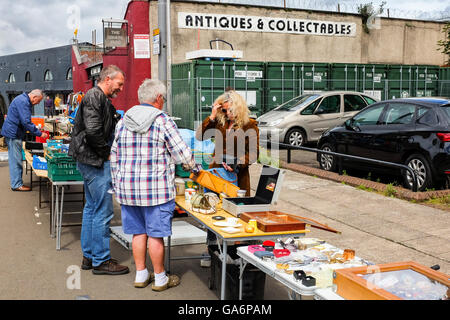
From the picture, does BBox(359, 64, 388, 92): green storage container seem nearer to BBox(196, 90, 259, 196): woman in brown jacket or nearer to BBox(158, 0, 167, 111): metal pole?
BBox(158, 0, 167, 111): metal pole

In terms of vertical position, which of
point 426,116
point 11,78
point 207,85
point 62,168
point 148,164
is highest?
point 11,78

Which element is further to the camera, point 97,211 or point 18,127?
point 18,127

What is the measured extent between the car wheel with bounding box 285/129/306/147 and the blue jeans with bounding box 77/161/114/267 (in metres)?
9.52

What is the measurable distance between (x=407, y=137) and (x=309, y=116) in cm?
578

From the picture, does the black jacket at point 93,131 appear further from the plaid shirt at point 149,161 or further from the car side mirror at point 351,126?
the car side mirror at point 351,126

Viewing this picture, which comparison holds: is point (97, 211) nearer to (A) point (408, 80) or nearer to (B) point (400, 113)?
(B) point (400, 113)

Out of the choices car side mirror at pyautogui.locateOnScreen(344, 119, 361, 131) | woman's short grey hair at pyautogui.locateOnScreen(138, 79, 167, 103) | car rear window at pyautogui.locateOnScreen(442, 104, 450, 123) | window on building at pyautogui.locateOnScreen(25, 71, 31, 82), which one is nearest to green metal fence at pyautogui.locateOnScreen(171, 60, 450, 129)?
car side mirror at pyautogui.locateOnScreen(344, 119, 361, 131)

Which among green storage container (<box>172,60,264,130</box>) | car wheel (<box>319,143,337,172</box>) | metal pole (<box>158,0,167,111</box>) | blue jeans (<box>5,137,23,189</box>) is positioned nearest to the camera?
metal pole (<box>158,0,167,111</box>)

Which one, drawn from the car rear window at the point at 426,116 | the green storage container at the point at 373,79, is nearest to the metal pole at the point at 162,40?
the car rear window at the point at 426,116

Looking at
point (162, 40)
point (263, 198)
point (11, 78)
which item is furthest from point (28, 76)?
point (263, 198)

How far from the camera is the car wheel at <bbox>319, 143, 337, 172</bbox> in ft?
36.0

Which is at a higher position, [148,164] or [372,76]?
[372,76]

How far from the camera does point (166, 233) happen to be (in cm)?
450

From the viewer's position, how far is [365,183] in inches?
Result: 368
